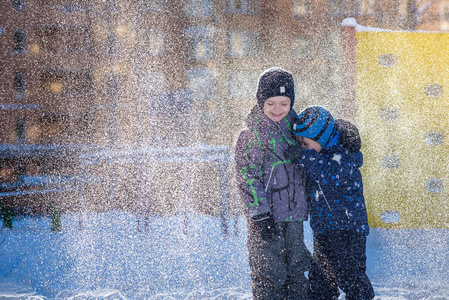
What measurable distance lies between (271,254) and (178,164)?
19.2 ft

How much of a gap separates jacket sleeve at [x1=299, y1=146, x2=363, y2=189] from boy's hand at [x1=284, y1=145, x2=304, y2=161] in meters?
0.02

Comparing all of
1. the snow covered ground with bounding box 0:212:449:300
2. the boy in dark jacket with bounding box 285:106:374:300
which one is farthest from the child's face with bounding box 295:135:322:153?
the snow covered ground with bounding box 0:212:449:300

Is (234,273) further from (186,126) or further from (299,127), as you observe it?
(186,126)

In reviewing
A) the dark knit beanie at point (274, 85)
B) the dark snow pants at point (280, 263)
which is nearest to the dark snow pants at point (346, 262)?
the dark snow pants at point (280, 263)

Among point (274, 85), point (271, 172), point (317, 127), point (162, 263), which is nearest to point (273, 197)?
point (271, 172)

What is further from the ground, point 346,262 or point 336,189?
point 336,189

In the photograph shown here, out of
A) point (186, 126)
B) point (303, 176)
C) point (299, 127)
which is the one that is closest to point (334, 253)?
point (303, 176)

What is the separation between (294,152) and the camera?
6.25 ft

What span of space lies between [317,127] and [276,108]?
0.76 ft

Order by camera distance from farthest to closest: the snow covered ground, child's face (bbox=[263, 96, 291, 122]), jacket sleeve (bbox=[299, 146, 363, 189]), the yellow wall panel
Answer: the yellow wall panel → the snow covered ground → child's face (bbox=[263, 96, 291, 122]) → jacket sleeve (bbox=[299, 146, 363, 189])

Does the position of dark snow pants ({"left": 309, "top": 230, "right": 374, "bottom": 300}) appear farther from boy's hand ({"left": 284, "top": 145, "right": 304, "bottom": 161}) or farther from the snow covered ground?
the snow covered ground

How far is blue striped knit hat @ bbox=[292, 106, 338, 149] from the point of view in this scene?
1.89 meters

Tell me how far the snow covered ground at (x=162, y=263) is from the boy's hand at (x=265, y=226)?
87 centimetres

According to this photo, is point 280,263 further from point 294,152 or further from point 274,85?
point 274,85
